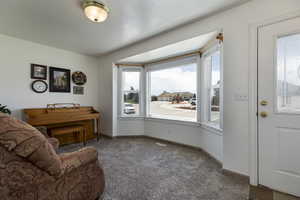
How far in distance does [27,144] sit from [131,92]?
312 centimetres

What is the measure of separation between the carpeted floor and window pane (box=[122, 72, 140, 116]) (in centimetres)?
130

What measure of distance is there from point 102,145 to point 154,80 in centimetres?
215

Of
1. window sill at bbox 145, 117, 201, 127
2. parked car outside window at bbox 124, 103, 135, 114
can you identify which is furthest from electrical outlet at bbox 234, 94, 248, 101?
parked car outside window at bbox 124, 103, 135, 114

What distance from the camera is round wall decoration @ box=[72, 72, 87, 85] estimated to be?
143 inches

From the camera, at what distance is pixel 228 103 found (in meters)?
1.95

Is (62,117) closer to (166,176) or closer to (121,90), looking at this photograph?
(121,90)

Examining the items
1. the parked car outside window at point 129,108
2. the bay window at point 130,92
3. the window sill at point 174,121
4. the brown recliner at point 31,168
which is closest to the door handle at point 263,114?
the window sill at point 174,121

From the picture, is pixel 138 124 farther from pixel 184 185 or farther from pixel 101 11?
pixel 101 11

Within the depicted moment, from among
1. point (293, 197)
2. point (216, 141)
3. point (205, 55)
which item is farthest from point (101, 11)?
point (293, 197)

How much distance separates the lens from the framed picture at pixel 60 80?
3.29m

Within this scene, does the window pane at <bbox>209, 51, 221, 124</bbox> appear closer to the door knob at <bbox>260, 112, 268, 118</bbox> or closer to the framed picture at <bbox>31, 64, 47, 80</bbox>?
the door knob at <bbox>260, 112, 268, 118</bbox>

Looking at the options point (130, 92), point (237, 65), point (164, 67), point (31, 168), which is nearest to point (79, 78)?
point (130, 92)

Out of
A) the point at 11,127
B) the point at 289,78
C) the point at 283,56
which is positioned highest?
the point at 283,56

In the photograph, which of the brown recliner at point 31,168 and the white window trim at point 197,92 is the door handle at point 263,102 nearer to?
the white window trim at point 197,92
